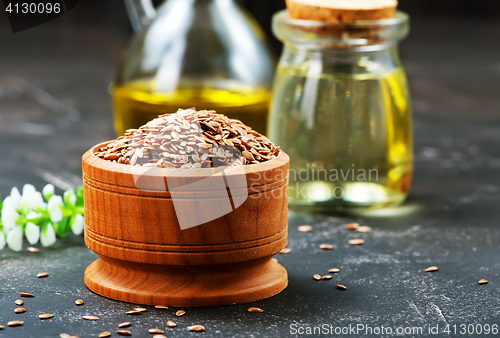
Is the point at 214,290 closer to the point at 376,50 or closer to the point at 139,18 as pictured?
the point at 376,50

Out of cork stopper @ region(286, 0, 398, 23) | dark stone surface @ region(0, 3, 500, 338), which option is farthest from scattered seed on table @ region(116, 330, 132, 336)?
cork stopper @ region(286, 0, 398, 23)

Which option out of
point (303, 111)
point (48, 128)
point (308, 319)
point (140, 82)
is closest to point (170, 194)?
point (308, 319)

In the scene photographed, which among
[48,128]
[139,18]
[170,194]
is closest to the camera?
[170,194]

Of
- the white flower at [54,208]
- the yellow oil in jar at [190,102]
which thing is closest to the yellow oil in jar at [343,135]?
the yellow oil in jar at [190,102]

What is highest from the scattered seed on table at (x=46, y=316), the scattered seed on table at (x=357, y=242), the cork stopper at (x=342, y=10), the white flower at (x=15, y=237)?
the cork stopper at (x=342, y=10)

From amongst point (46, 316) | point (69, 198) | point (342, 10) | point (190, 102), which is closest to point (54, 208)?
point (69, 198)

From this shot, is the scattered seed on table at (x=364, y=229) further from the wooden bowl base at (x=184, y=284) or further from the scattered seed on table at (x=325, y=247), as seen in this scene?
the wooden bowl base at (x=184, y=284)

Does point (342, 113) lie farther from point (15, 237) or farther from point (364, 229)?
point (15, 237)
